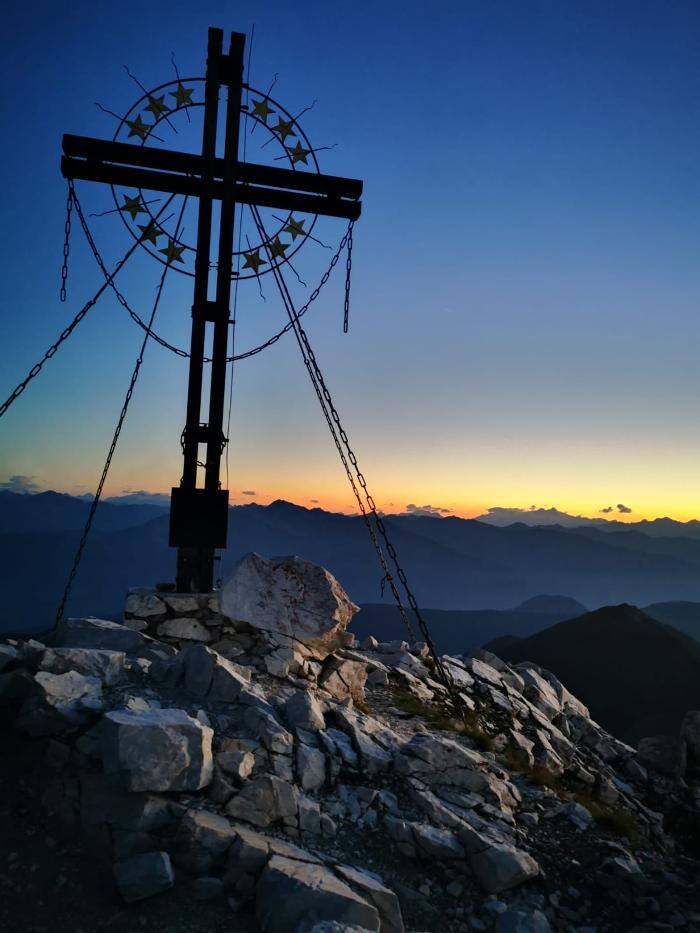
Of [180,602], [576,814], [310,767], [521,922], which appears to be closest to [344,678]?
[180,602]

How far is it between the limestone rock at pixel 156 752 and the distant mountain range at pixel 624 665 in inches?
1596

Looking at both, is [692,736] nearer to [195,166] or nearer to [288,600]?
→ [288,600]

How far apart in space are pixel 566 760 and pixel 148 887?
9881mm

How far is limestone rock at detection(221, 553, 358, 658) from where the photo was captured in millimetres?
10570

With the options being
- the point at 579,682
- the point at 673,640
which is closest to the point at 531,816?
the point at 579,682

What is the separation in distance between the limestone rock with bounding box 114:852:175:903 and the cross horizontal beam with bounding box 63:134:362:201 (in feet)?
36.2

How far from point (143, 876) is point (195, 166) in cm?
1124

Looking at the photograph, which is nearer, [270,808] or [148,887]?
[148,887]

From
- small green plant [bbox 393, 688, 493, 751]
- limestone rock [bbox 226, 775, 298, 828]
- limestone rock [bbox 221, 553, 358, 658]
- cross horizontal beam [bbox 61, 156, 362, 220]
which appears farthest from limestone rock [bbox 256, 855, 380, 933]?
cross horizontal beam [bbox 61, 156, 362, 220]

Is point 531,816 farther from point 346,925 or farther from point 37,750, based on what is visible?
point 37,750

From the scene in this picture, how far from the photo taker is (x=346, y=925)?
489 cm

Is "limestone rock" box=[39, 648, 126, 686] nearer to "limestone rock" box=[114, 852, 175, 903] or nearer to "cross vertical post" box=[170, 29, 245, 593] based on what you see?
"limestone rock" box=[114, 852, 175, 903]

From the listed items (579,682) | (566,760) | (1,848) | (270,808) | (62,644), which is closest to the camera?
(1,848)

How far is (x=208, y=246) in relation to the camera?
36.6 ft
